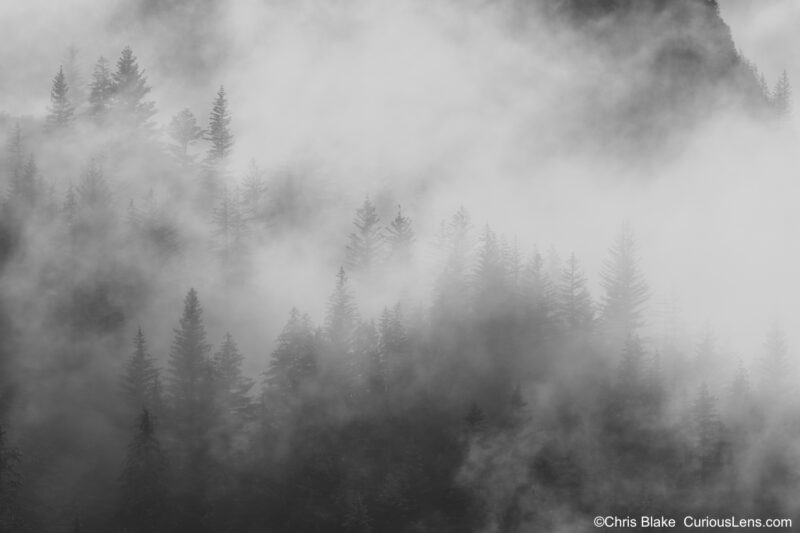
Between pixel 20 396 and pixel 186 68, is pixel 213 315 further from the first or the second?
pixel 186 68

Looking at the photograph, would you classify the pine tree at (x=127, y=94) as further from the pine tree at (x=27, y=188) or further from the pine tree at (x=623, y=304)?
the pine tree at (x=623, y=304)

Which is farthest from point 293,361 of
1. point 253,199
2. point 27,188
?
point 27,188

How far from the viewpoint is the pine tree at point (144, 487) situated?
6906 cm

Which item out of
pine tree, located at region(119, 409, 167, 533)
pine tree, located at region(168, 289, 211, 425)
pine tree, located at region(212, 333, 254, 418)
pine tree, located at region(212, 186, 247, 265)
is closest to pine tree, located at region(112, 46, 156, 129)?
pine tree, located at region(212, 186, 247, 265)

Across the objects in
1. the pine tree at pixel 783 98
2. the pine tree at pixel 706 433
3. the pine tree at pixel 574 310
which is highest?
the pine tree at pixel 783 98

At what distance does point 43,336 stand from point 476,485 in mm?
41838

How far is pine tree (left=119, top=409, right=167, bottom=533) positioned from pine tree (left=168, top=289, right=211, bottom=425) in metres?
5.49

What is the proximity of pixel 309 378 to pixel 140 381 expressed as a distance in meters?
14.2

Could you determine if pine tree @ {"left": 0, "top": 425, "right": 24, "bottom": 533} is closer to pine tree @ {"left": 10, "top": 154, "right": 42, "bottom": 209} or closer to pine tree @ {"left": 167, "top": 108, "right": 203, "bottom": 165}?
pine tree @ {"left": 10, "top": 154, "right": 42, "bottom": 209}

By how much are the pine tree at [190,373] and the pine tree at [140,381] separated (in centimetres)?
198

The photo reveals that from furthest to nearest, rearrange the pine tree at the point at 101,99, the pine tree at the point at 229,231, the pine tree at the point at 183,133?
the pine tree at the point at 101,99
the pine tree at the point at 183,133
the pine tree at the point at 229,231

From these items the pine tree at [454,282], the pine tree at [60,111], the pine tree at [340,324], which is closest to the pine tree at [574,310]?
the pine tree at [454,282]

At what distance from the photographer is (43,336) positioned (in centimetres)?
8581

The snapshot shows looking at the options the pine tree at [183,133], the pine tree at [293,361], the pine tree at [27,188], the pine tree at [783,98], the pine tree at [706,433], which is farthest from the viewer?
the pine tree at [783,98]
